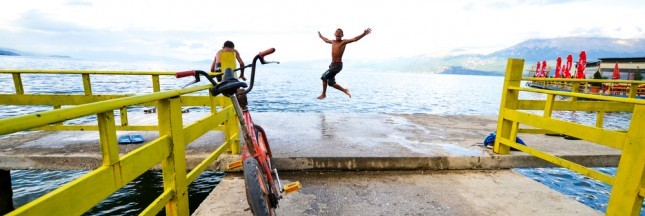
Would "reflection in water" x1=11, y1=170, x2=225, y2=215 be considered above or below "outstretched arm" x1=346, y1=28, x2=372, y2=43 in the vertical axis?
below

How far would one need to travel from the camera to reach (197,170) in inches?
113

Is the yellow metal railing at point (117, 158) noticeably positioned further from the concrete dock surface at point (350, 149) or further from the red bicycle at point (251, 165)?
the concrete dock surface at point (350, 149)

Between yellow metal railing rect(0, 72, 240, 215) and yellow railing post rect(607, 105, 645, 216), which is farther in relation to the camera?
yellow railing post rect(607, 105, 645, 216)

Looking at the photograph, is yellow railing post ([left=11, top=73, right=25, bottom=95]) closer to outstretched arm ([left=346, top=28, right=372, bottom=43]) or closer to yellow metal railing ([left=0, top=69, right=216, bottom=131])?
yellow metal railing ([left=0, top=69, right=216, bottom=131])

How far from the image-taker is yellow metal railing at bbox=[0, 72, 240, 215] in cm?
131

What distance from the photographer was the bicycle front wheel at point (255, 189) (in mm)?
2178

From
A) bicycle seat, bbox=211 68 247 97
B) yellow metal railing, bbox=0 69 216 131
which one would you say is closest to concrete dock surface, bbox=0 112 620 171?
yellow metal railing, bbox=0 69 216 131

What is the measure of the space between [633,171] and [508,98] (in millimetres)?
1980

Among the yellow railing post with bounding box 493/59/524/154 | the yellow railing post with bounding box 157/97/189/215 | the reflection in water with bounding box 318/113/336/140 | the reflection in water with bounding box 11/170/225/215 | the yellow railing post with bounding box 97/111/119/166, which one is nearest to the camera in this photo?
the yellow railing post with bounding box 97/111/119/166

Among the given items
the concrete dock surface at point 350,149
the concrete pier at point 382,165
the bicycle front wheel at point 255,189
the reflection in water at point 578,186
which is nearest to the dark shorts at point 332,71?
the concrete dock surface at point 350,149

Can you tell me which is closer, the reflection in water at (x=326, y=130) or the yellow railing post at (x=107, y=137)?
the yellow railing post at (x=107, y=137)

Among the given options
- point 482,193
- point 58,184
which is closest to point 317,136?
point 482,193

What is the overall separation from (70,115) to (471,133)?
6394 mm

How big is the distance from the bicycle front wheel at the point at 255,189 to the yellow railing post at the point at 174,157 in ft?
2.07
